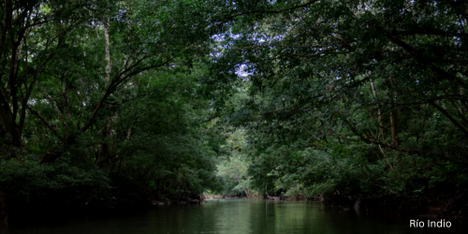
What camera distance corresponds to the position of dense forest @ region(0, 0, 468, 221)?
7449 millimetres

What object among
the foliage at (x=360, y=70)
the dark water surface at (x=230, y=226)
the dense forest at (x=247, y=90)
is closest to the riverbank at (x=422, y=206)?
the dense forest at (x=247, y=90)

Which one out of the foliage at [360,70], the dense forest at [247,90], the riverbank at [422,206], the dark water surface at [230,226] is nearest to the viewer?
the foliage at [360,70]

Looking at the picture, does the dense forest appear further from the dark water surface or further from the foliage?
the dark water surface

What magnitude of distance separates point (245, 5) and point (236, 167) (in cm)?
5287

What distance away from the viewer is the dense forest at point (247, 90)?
7.45 metres

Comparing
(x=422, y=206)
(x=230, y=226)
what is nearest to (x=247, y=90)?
(x=230, y=226)

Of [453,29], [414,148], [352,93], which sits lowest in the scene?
[414,148]

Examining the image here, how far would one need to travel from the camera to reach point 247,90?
11.3 metres

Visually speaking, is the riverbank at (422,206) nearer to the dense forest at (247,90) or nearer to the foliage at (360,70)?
the dense forest at (247,90)

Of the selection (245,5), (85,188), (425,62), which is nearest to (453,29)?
(425,62)

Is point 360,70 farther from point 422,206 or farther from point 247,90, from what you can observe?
point 422,206

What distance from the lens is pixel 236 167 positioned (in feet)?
194

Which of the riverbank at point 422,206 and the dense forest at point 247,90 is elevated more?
the dense forest at point 247,90

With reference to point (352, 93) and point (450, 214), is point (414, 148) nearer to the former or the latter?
point (450, 214)
